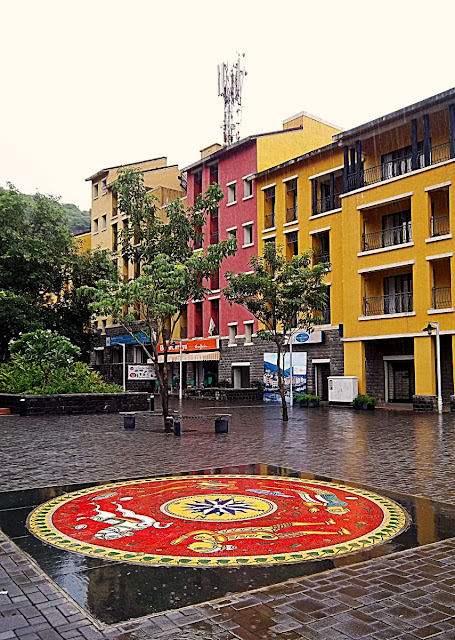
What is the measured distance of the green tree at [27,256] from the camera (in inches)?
1422

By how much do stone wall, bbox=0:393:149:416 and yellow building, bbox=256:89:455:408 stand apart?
1175cm

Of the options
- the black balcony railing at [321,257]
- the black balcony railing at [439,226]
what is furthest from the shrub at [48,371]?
the black balcony railing at [439,226]

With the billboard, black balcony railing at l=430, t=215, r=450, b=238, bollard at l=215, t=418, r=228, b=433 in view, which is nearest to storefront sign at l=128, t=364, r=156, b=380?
the billboard

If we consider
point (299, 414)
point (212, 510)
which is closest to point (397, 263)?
point (299, 414)

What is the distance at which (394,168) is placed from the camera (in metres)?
30.8

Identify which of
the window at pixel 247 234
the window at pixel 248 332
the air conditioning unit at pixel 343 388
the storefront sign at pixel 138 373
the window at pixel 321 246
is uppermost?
the window at pixel 247 234

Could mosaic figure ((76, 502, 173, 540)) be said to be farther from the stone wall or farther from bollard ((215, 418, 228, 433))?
the stone wall

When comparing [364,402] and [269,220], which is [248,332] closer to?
[269,220]

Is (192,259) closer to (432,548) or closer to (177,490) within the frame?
(177,490)

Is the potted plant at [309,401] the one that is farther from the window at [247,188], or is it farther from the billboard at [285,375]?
the window at [247,188]

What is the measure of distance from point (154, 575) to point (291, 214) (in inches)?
1332

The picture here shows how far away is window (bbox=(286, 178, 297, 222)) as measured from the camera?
37.4 meters

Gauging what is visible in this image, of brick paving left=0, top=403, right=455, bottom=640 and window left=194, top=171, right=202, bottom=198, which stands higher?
window left=194, top=171, right=202, bottom=198

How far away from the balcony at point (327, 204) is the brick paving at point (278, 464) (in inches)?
578
